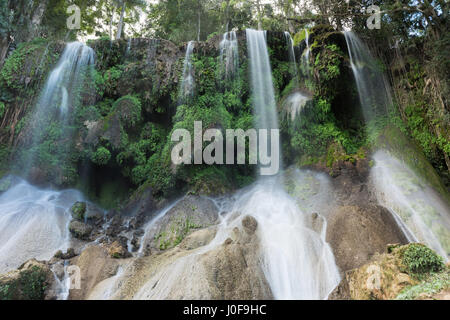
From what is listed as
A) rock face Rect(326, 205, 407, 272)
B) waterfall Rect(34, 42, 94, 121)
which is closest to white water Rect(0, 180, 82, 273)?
waterfall Rect(34, 42, 94, 121)

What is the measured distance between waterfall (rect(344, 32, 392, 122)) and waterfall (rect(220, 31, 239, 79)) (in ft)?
17.1

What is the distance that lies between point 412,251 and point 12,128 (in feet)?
48.0

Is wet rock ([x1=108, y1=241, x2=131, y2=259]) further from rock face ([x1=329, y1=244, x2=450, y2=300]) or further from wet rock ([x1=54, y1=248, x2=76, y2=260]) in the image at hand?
rock face ([x1=329, y1=244, x2=450, y2=300])

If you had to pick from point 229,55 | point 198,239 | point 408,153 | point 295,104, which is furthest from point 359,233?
point 229,55

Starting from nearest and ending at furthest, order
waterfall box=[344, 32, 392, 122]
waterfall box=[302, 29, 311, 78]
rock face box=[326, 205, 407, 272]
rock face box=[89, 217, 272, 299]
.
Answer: rock face box=[89, 217, 272, 299], rock face box=[326, 205, 407, 272], waterfall box=[344, 32, 392, 122], waterfall box=[302, 29, 311, 78]

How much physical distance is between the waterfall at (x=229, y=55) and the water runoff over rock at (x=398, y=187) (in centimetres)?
533

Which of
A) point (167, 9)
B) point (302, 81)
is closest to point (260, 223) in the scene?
point (302, 81)

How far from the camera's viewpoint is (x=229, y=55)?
12398 millimetres

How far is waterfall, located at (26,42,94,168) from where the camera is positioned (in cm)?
1103

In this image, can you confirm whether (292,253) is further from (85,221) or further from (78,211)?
(78,211)

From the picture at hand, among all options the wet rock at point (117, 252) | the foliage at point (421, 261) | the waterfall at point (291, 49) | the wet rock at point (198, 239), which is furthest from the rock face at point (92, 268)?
the waterfall at point (291, 49)

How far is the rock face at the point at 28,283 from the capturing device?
5.17 meters

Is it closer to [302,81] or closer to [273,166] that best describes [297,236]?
[273,166]

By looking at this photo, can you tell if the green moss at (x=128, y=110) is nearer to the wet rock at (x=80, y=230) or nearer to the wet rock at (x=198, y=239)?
the wet rock at (x=80, y=230)
